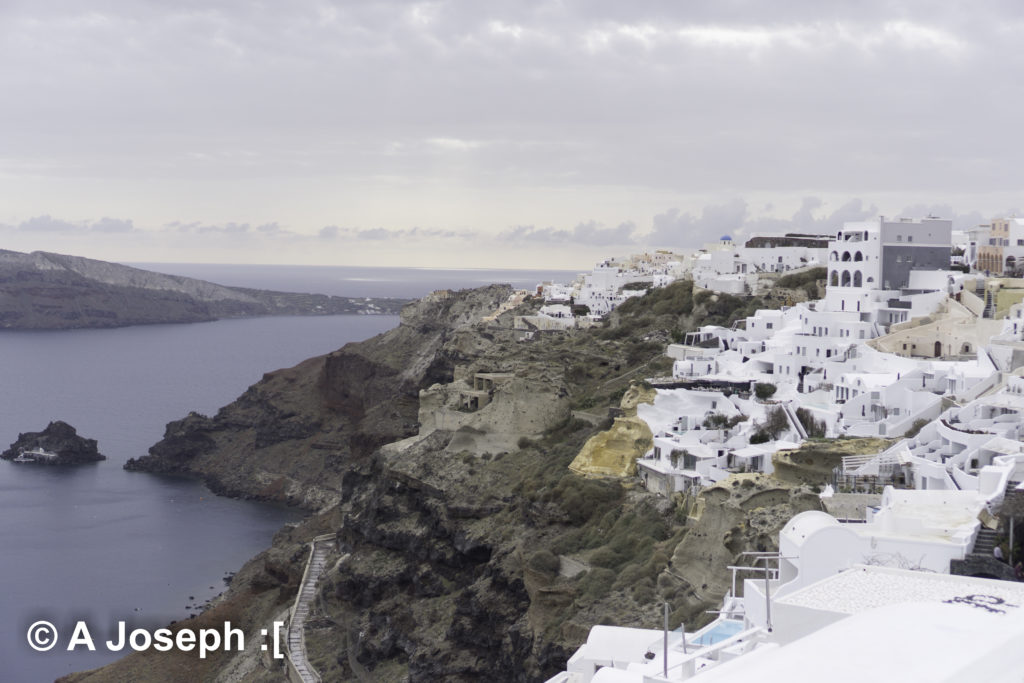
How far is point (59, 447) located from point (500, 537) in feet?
142

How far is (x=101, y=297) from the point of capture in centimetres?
15300

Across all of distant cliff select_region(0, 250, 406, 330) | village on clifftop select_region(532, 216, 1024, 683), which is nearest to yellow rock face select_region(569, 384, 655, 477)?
village on clifftop select_region(532, 216, 1024, 683)

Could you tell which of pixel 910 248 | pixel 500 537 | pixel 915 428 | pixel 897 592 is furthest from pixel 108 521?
pixel 897 592

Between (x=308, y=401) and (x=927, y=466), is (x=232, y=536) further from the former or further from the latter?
(x=927, y=466)

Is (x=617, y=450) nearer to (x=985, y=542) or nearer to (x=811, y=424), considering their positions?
(x=811, y=424)

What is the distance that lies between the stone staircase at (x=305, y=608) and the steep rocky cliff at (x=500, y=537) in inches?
12.8

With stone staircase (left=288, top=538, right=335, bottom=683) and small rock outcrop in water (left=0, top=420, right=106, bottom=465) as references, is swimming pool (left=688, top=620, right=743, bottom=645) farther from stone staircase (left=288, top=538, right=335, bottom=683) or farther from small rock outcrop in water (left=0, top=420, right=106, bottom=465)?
small rock outcrop in water (left=0, top=420, right=106, bottom=465)

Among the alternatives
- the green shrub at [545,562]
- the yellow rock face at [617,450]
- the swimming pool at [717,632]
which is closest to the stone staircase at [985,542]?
the swimming pool at [717,632]

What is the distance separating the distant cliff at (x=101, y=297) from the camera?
485 feet

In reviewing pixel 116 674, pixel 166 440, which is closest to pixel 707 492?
pixel 116 674

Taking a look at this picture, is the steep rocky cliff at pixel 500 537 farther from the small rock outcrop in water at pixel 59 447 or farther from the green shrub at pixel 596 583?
the small rock outcrop in water at pixel 59 447

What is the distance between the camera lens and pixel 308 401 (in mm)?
62906

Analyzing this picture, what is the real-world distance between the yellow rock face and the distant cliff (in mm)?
134622

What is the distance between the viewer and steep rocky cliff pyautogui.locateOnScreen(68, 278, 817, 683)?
17.8m
